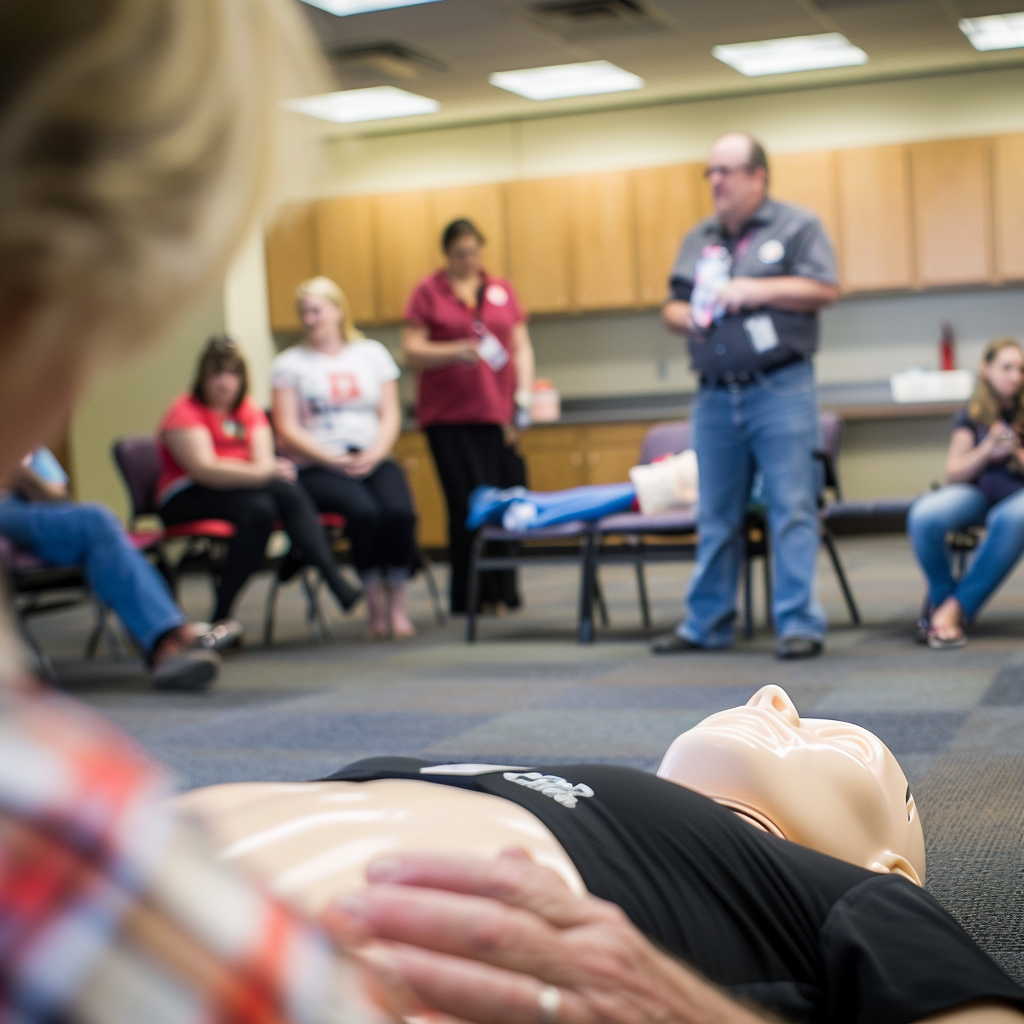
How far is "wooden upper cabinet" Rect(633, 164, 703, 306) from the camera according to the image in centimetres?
866

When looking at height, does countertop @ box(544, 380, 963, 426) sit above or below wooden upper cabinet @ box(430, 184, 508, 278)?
below

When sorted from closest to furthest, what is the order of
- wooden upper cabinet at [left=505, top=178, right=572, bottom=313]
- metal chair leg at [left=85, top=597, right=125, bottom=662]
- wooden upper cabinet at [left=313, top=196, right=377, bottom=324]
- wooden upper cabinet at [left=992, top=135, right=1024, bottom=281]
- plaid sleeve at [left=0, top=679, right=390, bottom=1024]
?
plaid sleeve at [left=0, top=679, right=390, bottom=1024] → metal chair leg at [left=85, top=597, right=125, bottom=662] → wooden upper cabinet at [left=992, top=135, right=1024, bottom=281] → wooden upper cabinet at [left=505, top=178, right=572, bottom=313] → wooden upper cabinet at [left=313, top=196, right=377, bottom=324]

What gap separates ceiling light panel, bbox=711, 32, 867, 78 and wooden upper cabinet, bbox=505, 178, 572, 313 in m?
1.43

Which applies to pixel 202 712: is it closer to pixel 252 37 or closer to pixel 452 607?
pixel 452 607

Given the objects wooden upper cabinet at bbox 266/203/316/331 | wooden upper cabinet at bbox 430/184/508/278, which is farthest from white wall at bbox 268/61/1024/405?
wooden upper cabinet at bbox 430/184/508/278

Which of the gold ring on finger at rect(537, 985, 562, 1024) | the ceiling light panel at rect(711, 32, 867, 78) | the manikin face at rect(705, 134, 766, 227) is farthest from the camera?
the ceiling light panel at rect(711, 32, 867, 78)

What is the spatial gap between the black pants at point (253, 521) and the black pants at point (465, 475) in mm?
751

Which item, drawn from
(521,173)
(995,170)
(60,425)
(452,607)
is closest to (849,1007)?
(60,425)

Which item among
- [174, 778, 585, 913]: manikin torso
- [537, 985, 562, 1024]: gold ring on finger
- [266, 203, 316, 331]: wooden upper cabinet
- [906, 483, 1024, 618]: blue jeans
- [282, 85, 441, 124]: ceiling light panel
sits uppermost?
[282, 85, 441, 124]: ceiling light panel

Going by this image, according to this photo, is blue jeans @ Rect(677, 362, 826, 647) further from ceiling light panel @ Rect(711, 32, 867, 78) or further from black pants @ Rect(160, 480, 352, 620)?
ceiling light panel @ Rect(711, 32, 867, 78)

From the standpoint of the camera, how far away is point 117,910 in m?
0.30

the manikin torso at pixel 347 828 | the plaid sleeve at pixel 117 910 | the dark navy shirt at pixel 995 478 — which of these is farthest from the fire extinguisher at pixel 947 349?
the plaid sleeve at pixel 117 910

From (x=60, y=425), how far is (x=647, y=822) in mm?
717

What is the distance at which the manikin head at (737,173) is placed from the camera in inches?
157
